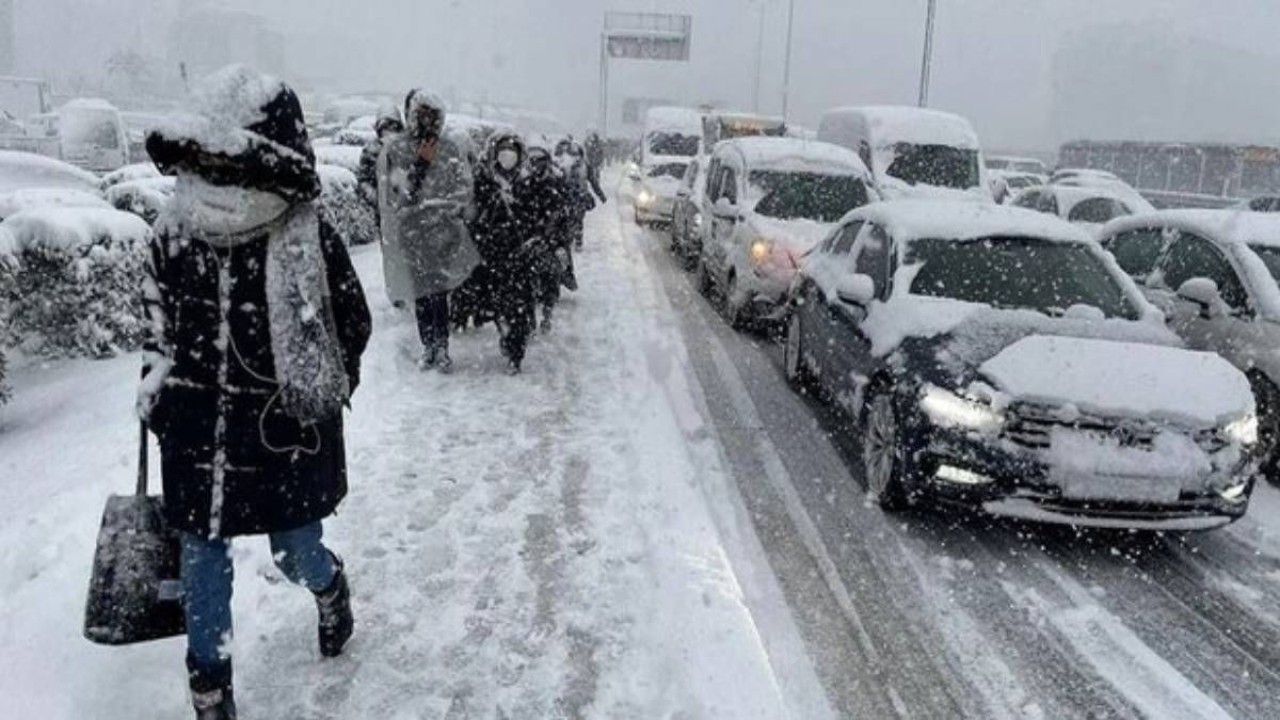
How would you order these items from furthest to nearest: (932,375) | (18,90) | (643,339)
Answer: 1. (18,90)
2. (643,339)
3. (932,375)

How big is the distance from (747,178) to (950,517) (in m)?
6.77

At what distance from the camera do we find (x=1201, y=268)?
308 inches

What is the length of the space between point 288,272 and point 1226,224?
24.1 ft

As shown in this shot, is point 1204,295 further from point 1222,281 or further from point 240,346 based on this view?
point 240,346

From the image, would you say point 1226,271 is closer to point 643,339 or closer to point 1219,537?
point 1219,537

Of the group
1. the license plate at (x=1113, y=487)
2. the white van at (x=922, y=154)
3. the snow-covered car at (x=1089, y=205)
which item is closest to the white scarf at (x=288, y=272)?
the license plate at (x=1113, y=487)

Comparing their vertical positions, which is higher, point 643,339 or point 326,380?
point 326,380

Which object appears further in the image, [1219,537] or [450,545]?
[1219,537]

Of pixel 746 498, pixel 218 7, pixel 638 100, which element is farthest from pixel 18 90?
pixel 218 7

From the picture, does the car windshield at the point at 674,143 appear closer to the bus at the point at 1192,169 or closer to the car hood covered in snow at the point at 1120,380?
the bus at the point at 1192,169

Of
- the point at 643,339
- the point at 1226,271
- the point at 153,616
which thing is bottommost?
the point at 643,339

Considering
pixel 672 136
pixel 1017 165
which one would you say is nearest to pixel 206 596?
pixel 672 136

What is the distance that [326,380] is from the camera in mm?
3066

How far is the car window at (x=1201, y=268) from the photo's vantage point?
736 cm
